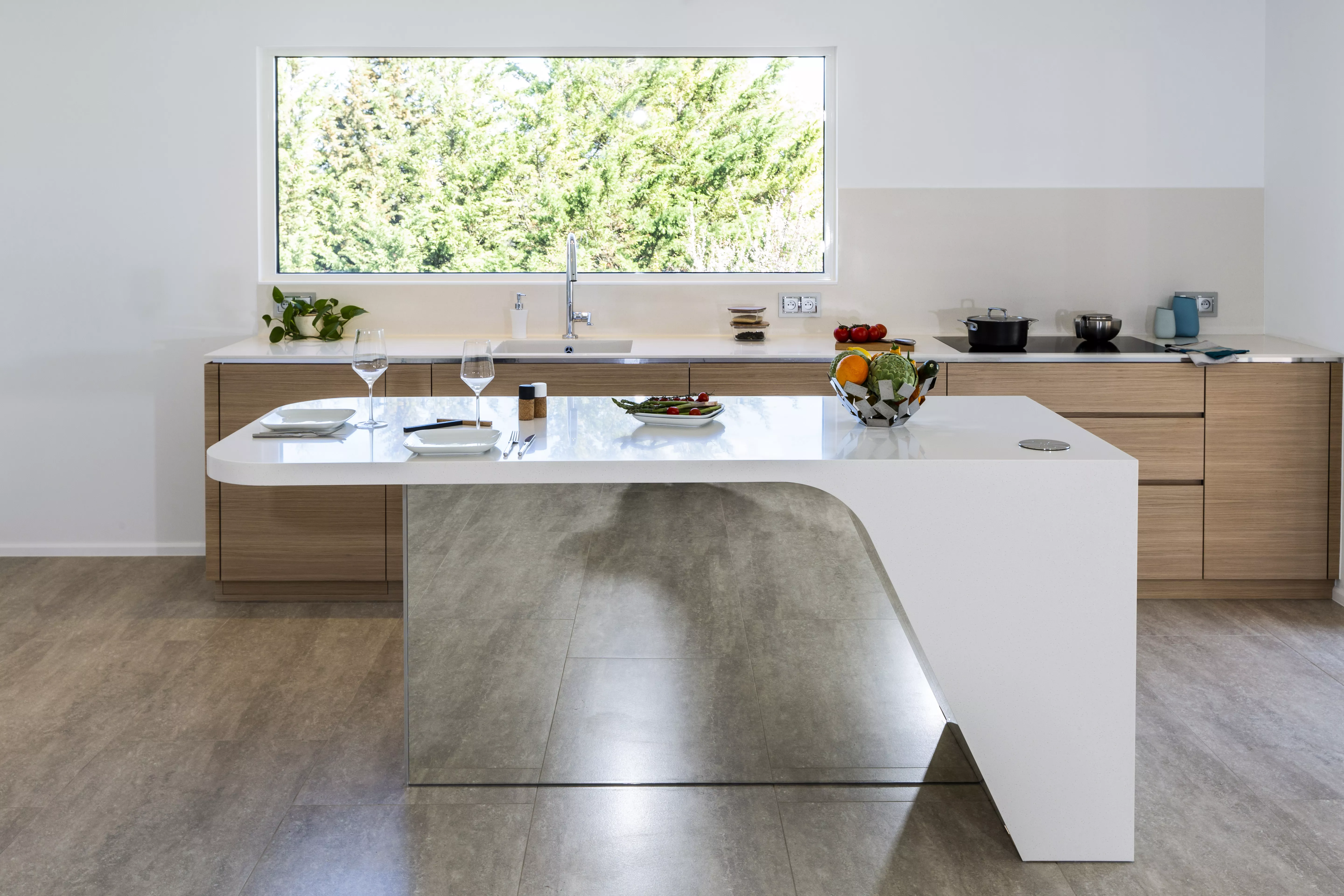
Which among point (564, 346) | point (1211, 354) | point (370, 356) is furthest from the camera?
point (564, 346)

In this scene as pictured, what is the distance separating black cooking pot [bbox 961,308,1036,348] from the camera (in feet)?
13.3

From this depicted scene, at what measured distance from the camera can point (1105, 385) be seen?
155 inches

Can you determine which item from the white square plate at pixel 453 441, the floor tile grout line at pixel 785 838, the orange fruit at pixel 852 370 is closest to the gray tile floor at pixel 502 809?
the floor tile grout line at pixel 785 838

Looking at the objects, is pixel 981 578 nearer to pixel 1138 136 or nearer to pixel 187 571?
pixel 1138 136

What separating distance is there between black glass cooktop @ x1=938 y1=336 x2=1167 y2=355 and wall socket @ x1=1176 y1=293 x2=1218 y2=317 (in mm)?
288

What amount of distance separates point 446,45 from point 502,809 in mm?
2998

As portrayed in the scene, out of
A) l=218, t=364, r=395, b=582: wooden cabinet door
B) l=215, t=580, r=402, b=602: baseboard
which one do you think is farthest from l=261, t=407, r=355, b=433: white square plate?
l=215, t=580, r=402, b=602: baseboard

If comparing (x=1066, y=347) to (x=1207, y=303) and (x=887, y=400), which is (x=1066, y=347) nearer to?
(x=1207, y=303)

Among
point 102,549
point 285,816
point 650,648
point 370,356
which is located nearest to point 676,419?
point 650,648

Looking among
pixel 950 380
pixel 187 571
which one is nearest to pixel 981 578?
pixel 950 380

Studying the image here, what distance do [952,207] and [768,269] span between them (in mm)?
745

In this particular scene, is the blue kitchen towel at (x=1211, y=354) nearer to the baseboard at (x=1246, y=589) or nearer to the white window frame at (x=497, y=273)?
the baseboard at (x=1246, y=589)

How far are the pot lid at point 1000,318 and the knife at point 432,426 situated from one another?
2185mm

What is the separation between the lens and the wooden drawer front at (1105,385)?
3.92m
